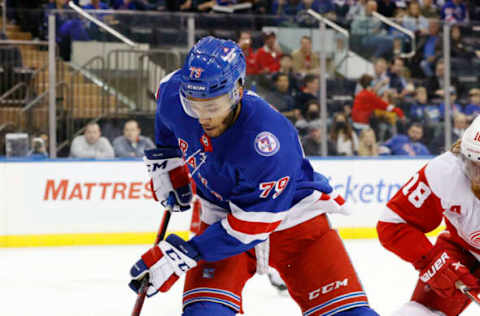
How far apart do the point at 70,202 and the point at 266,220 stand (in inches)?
161

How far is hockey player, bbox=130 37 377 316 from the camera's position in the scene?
228cm

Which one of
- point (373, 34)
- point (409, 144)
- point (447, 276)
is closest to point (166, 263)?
point (447, 276)

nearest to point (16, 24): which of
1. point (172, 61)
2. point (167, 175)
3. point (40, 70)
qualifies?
point (40, 70)

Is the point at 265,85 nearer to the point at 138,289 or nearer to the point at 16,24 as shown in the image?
the point at 16,24

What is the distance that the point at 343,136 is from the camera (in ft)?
22.1

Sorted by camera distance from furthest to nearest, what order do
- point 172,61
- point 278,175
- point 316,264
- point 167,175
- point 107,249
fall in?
point 172,61, point 107,249, point 167,175, point 316,264, point 278,175

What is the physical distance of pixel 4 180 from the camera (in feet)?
19.8

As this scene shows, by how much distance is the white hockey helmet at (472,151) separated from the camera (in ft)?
8.34

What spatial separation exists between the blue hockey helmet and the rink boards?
4092 millimetres

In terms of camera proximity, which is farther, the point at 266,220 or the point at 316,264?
the point at 316,264

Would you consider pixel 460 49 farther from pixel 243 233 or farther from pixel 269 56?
pixel 243 233

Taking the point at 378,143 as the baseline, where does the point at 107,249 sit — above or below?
below

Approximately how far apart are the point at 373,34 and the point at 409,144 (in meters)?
1.10

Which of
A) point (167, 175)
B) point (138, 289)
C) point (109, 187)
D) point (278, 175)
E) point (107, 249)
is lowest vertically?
point (107, 249)
